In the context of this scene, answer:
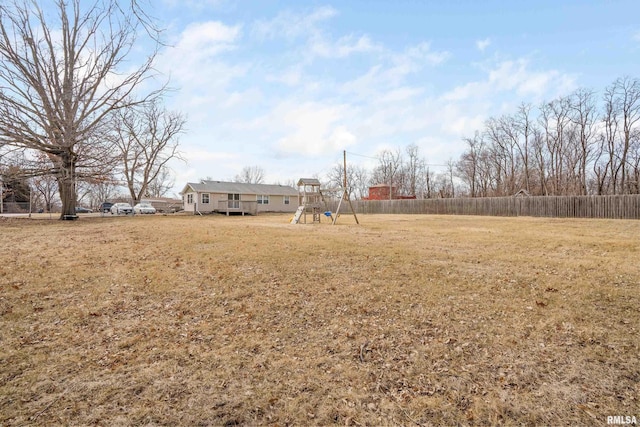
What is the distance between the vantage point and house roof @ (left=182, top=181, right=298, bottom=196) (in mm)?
33219

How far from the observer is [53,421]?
233cm

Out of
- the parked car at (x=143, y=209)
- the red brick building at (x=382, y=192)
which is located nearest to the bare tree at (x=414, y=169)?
the red brick building at (x=382, y=192)

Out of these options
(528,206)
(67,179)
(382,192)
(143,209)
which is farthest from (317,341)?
(382,192)

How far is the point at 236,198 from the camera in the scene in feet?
115

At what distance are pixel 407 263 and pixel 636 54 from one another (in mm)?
30007

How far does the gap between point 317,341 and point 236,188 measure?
109 ft

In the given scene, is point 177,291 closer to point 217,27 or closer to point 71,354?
point 71,354

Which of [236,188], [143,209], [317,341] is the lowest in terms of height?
Result: [317,341]

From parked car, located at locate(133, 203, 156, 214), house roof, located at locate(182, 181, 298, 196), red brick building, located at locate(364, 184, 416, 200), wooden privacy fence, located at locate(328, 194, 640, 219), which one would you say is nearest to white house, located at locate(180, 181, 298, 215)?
house roof, located at locate(182, 181, 298, 196)

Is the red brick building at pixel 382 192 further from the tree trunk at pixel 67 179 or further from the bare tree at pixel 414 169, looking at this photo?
the tree trunk at pixel 67 179

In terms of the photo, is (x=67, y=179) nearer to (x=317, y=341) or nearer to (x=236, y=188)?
(x=236, y=188)
